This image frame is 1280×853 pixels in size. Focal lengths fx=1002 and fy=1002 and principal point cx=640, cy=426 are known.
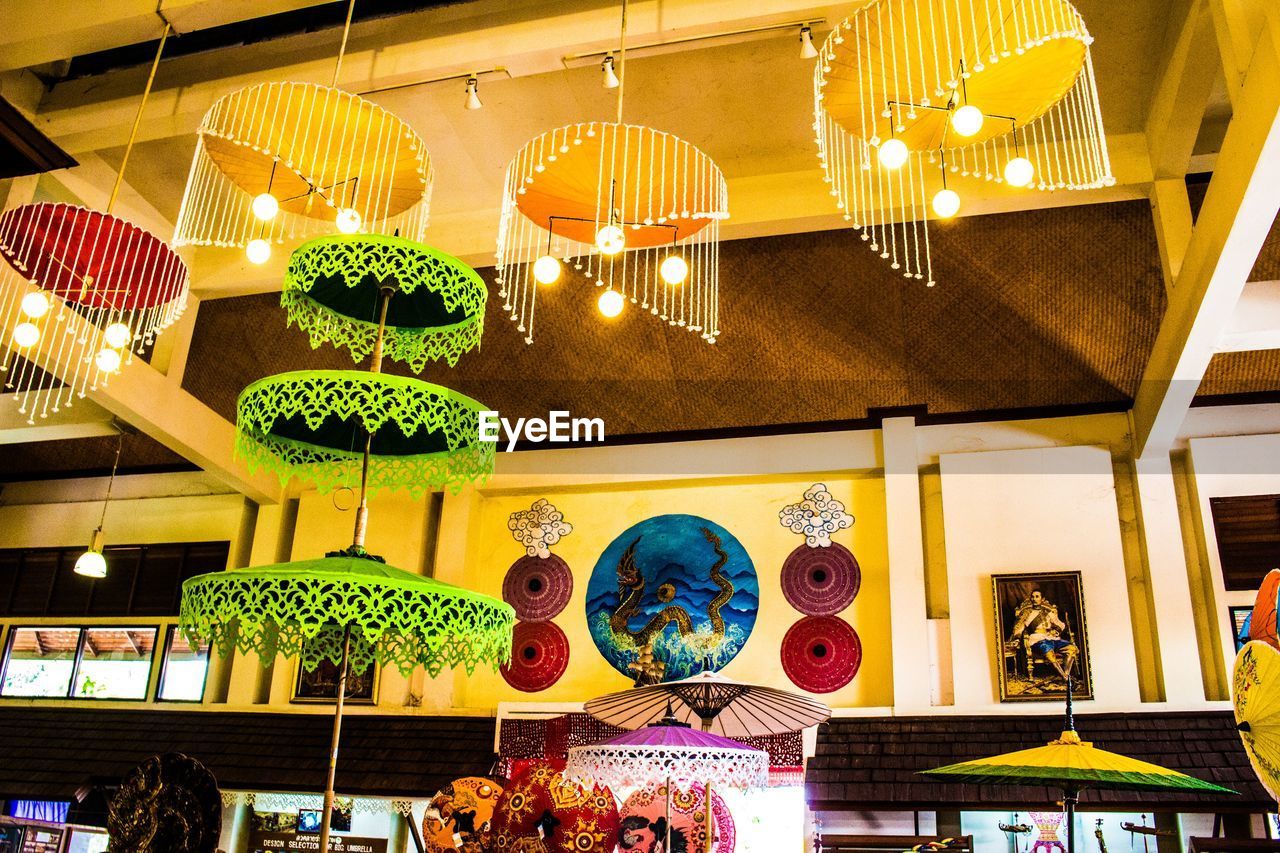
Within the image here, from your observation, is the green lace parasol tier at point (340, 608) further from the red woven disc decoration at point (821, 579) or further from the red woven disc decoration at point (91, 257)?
the red woven disc decoration at point (821, 579)

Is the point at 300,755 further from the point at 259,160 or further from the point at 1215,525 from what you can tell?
the point at 1215,525

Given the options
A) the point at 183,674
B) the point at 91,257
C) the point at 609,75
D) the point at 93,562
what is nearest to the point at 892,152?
the point at 609,75

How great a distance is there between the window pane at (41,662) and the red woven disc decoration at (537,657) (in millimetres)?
5453

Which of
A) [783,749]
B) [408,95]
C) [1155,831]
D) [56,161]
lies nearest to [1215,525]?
[1155,831]

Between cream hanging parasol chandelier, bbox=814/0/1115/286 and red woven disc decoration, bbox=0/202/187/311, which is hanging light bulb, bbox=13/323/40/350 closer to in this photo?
red woven disc decoration, bbox=0/202/187/311

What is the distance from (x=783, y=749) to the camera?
8672mm

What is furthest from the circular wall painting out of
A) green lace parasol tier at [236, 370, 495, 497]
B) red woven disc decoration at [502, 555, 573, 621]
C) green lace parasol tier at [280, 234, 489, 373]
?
green lace parasol tier at [236, 370, 495, 497]

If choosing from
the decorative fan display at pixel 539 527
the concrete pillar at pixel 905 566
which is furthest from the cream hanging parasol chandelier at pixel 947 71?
the decorative fan display at pixel 539 527

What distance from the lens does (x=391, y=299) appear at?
3.85m

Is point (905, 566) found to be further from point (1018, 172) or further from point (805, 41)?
point (1018, 172)

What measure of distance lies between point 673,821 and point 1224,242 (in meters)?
4.63

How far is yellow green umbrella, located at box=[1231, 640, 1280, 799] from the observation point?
3.58 meters

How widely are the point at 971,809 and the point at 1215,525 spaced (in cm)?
333

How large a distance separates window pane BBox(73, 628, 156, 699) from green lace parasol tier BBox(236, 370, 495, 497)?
9110 mm
